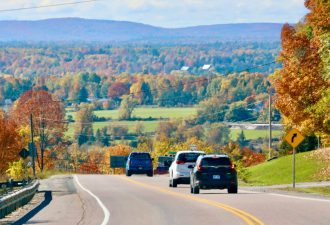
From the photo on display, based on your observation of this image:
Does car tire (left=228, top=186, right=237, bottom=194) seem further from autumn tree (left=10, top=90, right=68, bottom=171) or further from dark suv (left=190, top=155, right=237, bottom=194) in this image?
autumn tree (left=10, top=90, right=68, bottom=171)

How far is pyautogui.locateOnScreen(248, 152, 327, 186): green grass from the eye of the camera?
37062 millimetres

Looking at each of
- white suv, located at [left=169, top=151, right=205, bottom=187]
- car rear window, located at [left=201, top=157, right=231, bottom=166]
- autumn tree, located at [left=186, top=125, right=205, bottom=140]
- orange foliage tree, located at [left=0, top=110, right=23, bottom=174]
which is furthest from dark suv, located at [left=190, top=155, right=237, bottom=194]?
autumn tree, located at [left=186, top=125, right=205, bottom=140]

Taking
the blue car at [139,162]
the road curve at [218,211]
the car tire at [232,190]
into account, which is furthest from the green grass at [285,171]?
the road curve at [218,211]

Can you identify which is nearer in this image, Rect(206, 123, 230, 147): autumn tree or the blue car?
the blue car

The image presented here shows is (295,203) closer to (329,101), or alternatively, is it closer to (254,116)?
(329,101)

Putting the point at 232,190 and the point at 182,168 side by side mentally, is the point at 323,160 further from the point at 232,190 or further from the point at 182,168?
the point at 232,190

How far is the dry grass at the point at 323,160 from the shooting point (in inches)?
1409

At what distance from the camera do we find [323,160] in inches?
1529

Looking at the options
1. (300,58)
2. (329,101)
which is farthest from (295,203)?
(300,58)

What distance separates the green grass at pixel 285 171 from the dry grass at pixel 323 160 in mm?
310

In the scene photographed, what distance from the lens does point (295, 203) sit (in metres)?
18.5

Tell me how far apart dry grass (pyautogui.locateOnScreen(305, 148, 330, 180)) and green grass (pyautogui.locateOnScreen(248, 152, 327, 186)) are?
12.2 inches

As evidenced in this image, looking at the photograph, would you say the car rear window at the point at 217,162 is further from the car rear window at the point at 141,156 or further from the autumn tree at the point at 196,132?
the autumn tree at the point at 196,132

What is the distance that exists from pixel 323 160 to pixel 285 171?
3201mm
